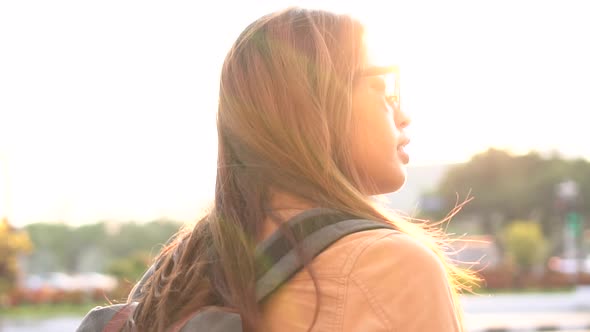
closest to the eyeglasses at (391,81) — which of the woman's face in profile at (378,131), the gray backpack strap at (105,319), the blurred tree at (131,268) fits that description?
the woman's face in profile at (378,131)

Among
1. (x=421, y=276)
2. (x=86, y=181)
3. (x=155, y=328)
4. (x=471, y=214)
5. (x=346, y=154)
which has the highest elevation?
(x=346, y=154)

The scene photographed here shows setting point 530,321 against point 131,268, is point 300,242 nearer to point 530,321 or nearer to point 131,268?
point 530,321

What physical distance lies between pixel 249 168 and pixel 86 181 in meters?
30.9

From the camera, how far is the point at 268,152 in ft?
4.20

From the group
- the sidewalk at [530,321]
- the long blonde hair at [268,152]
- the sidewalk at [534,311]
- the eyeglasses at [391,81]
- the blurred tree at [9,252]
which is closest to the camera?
the long blonde hair at [268,152]

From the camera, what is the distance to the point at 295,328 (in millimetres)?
1199

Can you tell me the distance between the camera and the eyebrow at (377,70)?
1.34m

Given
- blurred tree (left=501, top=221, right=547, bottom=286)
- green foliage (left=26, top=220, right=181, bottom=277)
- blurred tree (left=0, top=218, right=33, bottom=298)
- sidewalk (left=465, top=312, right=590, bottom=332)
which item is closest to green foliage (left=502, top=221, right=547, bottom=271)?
blurred tree (left=501, top=221, right=547, bottom=286)

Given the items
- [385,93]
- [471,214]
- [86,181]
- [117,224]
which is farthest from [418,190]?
[385,93]

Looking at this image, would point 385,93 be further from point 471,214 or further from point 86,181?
point 471,214

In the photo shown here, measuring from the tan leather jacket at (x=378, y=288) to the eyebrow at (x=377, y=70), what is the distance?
0.92ft

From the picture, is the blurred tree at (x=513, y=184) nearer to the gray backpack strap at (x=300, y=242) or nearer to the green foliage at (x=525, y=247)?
the green foliage at (x=525, y=247)

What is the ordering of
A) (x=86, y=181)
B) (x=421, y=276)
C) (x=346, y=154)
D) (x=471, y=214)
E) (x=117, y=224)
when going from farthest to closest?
(x=471, y=214) < (x=117, y=224) < (x=86, y=181) < (x=346, y=154) < (x=421, y=276)

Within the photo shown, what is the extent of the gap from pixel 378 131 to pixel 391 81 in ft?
0.29
